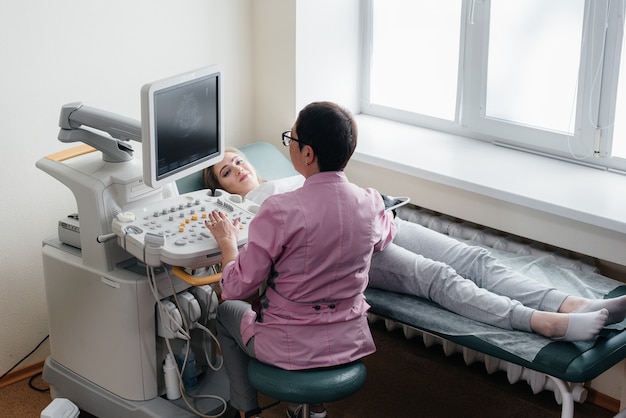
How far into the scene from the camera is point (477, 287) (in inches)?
99.7

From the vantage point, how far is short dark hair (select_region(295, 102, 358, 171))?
6.91 ft

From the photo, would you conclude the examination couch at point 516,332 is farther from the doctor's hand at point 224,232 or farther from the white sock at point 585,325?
the doctor's hand at point 224,232

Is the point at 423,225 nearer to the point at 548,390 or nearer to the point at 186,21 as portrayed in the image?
the point at 548,390

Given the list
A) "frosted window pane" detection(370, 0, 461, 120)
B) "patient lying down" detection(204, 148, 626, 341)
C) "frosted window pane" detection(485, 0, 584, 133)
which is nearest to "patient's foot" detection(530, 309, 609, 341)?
"patient lying down" detection(204, 148, 626, 341)

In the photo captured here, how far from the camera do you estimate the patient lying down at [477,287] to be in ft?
7.62

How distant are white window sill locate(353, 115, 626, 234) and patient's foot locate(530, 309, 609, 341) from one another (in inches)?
16.8

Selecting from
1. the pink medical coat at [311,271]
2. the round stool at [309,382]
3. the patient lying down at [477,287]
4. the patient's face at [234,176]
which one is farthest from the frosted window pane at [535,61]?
the round stool at [309,382]

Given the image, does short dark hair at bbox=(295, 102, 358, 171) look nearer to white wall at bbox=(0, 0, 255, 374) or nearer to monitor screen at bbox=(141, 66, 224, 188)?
monitor screen at bbox=(141, 66, 224, 188)

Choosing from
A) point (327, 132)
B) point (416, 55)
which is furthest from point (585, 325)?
point (416, 55)

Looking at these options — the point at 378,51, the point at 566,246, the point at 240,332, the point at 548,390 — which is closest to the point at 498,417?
the point at 548,390

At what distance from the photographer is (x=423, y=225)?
3176mm

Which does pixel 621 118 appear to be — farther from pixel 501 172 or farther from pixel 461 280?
pixel 461 280

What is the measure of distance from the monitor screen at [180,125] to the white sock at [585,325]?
1.13 metres

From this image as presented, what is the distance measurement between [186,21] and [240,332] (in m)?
1.40
